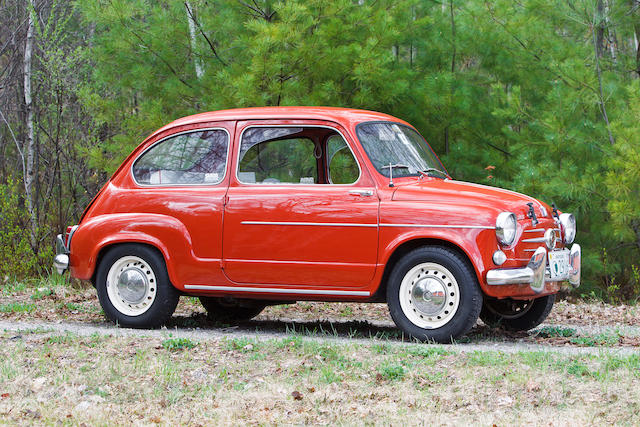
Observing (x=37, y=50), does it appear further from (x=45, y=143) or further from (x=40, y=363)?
(x=40, y=363)

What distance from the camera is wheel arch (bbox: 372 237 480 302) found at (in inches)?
295

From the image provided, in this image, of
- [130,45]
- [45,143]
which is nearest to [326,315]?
[130,45]

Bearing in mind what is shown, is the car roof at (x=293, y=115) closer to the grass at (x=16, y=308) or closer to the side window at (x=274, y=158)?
the side window at (x=274, y=158)

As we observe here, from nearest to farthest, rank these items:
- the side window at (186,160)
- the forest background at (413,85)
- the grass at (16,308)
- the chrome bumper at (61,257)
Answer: the side window at (186,160) < the chrome bumper at (61,257) < the grass at (16,308) < the forest background at (413,85)

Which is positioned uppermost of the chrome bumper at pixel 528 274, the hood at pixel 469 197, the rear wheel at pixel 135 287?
the hood at pixel 469 197

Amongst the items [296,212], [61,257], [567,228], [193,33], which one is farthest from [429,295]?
[193,33]

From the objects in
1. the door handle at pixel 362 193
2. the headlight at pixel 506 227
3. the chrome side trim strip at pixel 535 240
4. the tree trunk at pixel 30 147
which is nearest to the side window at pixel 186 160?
the door handle at pixel 362 193

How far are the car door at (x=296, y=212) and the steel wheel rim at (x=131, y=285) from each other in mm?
878

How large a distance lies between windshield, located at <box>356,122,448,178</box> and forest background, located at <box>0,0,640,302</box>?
4.53m

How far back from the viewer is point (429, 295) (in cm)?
752

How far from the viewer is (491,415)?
5434mm

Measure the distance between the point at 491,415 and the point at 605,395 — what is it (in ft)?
2.71

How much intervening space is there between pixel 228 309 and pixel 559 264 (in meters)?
3.67

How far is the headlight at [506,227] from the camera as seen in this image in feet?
23.8
